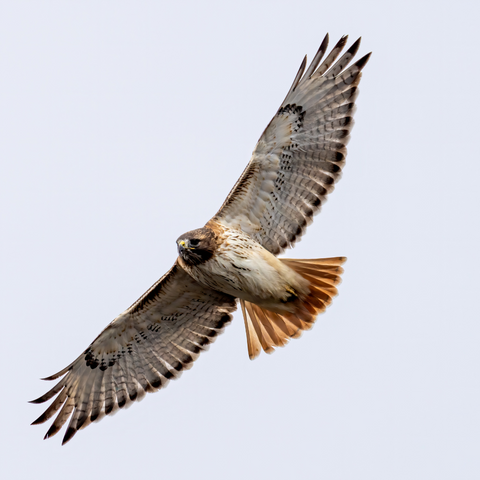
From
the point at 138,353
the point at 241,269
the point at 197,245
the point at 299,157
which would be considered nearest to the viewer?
the point at 197,245

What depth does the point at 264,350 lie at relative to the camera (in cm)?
1080

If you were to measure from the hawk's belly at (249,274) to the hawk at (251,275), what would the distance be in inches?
0.5

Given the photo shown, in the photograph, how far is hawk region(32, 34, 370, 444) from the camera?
33.7ft

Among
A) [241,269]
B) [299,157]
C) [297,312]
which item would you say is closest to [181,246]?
[241,269]

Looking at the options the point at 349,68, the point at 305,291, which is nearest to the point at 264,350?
the point at 305,291

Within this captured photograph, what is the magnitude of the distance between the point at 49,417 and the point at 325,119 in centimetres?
557

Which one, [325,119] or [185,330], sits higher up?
[325,119]

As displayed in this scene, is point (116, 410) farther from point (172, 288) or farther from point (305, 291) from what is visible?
point (305, 291)

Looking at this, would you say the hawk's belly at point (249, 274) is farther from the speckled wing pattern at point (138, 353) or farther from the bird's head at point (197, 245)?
the speckled wing pattern at point (138, 353)

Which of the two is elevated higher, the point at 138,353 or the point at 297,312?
the point at 297,312

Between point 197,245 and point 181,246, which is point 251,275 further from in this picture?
point 181,246

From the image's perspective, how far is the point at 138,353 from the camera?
1146 centimetres

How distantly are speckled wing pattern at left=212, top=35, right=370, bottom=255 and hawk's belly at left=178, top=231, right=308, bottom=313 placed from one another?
0.40 m

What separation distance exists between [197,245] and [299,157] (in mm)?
1835
